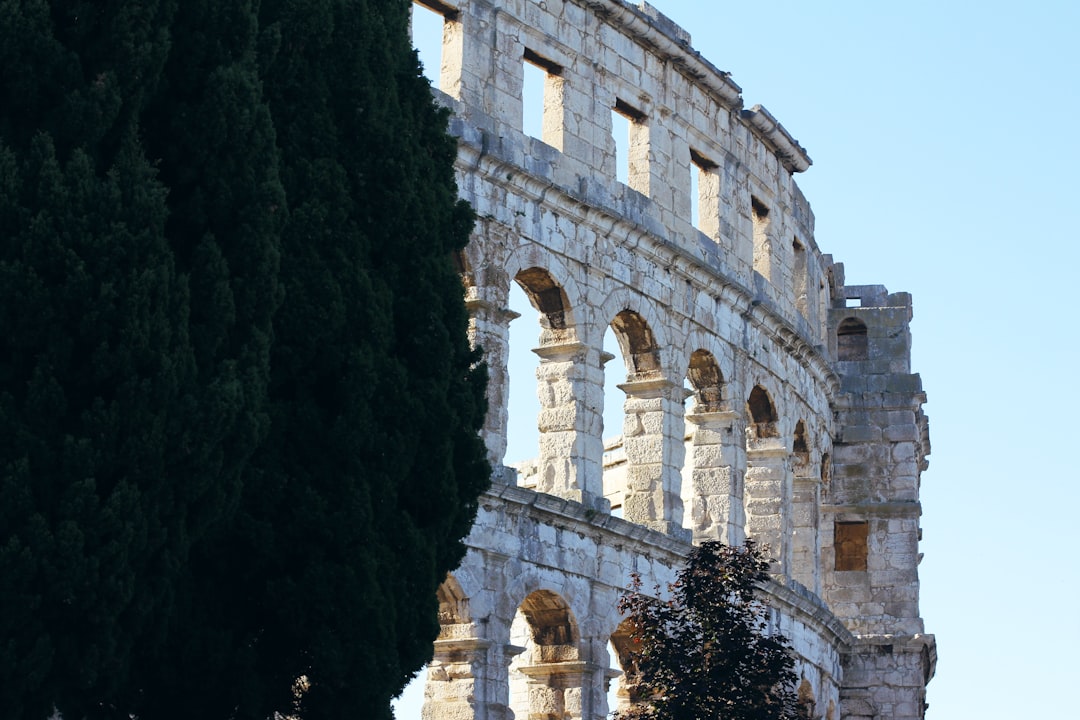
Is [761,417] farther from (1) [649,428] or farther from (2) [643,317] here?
(2) [643,317]

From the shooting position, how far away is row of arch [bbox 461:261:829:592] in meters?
22.1

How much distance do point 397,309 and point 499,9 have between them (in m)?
8.08

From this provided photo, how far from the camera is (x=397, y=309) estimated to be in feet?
47.5

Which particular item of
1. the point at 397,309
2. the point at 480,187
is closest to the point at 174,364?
the point at 397,309

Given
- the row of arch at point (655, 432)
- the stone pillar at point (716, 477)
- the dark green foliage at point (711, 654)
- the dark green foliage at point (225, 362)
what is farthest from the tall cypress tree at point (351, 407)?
the stone pillar at point (716, 477)

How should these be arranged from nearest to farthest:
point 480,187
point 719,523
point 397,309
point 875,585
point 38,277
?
point 38,277 → point 397,309 → point 480,187 → point 719,523 → point 875,585

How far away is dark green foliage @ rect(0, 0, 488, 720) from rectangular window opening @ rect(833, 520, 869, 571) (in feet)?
50.7

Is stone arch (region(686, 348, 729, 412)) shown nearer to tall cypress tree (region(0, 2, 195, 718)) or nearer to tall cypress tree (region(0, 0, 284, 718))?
tall cypress tree (region(0, 0, 284, 718))

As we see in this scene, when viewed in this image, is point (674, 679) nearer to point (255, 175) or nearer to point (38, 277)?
point (255, 175)

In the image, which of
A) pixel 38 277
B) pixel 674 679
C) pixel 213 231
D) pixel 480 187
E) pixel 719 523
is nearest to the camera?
pixel 38 277

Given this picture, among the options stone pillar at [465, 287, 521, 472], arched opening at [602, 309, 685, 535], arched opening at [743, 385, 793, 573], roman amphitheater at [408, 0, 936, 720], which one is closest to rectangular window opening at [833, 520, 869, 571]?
roman amphitheater at [408, 0, 936, 720]

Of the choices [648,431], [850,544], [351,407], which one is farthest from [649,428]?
[351,407]

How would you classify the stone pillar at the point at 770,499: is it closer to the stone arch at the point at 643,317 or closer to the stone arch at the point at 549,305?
the stone arch at the point at 643,317

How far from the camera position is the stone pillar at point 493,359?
20.7 m
